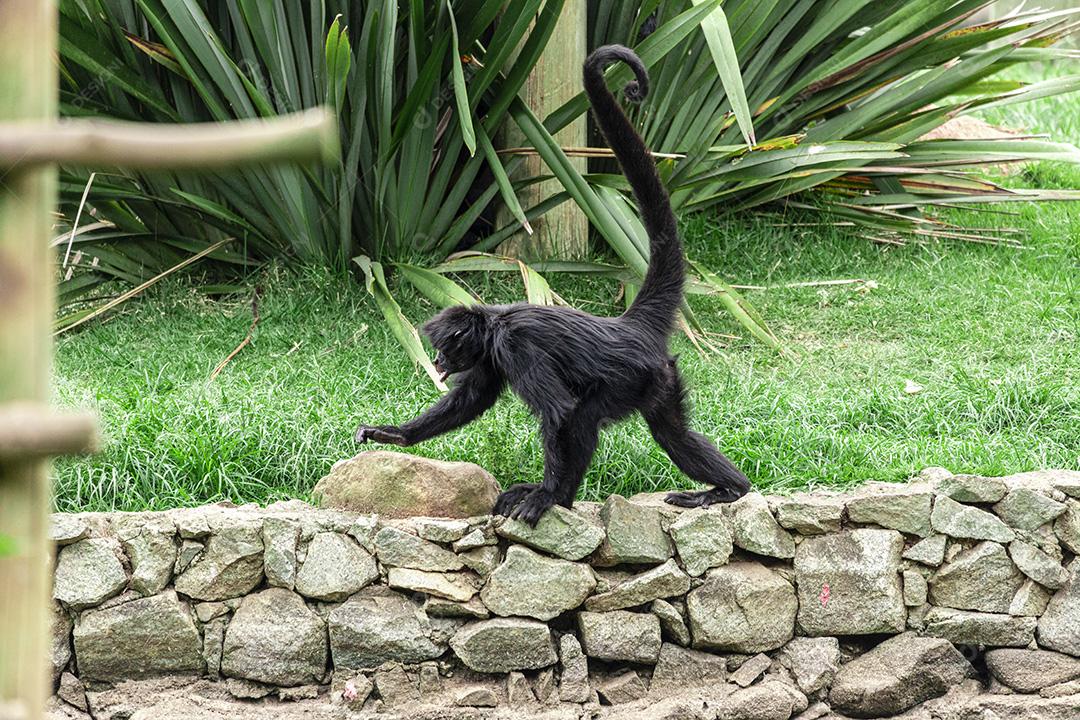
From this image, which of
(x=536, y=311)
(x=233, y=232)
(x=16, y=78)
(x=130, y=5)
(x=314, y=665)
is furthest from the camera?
(x=233, y=232)

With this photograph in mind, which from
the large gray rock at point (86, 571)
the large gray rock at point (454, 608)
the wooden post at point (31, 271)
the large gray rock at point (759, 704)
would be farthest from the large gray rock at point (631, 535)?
the wooden post at point (31, 271)

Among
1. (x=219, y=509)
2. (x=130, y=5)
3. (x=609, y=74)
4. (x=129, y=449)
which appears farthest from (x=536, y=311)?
Result: (x=130, y=5)

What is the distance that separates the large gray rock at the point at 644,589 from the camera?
456 cm

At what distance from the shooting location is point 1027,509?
184 inches

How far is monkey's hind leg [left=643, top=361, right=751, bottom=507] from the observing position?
14.4ft

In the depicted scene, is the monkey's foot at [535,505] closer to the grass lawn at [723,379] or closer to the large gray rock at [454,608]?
the large gray rock at [454,608]

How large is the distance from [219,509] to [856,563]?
2.44m

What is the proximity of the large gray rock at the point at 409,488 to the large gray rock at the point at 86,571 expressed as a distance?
84 centimetres

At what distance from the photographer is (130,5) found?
6219 mm

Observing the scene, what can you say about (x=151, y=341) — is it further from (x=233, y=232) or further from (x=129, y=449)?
(x=129, y=449)

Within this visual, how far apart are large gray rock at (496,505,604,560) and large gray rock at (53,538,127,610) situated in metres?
1.40

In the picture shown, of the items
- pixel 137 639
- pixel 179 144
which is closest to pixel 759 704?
pixel 137 639

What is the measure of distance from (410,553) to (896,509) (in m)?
1.88

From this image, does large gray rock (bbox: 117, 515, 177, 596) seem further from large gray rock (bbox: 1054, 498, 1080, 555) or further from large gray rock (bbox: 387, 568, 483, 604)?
large gray rock (bbox: 1054, 498, 1080, 555)
